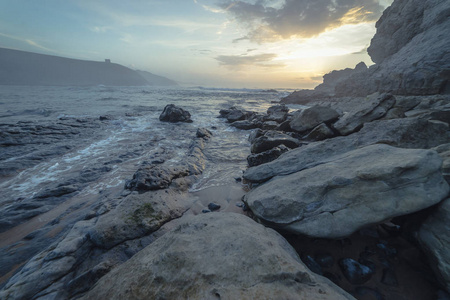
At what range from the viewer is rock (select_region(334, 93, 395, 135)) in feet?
22.2

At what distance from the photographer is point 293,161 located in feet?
14.5

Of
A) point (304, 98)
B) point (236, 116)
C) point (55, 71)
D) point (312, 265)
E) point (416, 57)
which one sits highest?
point (55, 71)

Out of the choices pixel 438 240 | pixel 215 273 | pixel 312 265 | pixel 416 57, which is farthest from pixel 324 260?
pixel 416 57

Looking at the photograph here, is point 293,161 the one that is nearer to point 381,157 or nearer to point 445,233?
point 381,157

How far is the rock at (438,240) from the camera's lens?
6.23ft

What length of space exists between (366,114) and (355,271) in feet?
21.9

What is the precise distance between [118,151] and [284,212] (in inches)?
310

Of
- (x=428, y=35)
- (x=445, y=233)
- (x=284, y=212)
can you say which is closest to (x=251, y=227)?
(x=284, y=212)

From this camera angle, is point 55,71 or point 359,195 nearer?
point 359,195

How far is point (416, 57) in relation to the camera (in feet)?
55.1

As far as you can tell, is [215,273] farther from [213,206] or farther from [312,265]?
[213,206]

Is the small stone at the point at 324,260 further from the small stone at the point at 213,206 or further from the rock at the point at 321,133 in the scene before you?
the rock at the point at 321,133

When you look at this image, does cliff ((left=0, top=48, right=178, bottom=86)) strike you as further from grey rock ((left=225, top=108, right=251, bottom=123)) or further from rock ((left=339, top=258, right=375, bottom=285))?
rock ((left=339, top=258, right=375, bottom=285))

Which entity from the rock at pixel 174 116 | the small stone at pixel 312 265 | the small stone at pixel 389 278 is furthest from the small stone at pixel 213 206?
the rock at pixel 174 116
